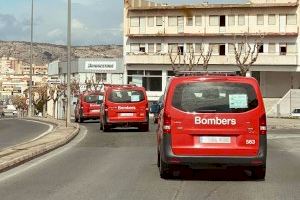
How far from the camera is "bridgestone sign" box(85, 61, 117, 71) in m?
92.4

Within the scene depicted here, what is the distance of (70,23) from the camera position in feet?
109

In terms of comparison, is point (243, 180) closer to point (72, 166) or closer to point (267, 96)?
point (72, 166)

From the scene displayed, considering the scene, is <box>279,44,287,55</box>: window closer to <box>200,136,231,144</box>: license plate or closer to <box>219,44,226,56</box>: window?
<box>219,44,226,56</box>: window

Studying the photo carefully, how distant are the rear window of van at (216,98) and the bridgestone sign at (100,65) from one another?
81.1 metres

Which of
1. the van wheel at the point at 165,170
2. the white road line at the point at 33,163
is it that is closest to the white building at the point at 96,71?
the white road line at the point at 33,163

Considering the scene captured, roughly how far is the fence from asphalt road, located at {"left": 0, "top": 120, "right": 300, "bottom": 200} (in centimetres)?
5125

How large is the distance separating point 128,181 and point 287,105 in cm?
5994

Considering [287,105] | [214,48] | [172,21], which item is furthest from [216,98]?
[172,21]

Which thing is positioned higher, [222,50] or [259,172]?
[222,50]

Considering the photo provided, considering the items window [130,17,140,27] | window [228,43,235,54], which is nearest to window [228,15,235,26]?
window [228,43,235,54]

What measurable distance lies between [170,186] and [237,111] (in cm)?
183

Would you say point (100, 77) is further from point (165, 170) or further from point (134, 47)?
point (165, 170)

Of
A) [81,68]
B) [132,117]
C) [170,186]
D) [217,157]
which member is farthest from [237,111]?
[81,68]

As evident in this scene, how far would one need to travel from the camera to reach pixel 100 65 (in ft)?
308
